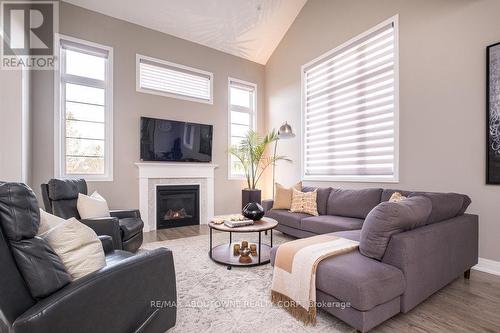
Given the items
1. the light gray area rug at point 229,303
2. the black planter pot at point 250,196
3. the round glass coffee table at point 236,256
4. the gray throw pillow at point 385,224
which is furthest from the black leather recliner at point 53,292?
the black planter pot at point 250,196

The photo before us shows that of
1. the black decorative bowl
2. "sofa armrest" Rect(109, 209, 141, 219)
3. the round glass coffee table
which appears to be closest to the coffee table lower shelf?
the round glass coffee table

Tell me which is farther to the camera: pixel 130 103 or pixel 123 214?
pixel 130 103

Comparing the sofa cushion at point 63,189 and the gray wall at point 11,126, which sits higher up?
the gray wall at point 11,126

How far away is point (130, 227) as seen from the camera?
293 cm

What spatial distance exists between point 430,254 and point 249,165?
4.09m

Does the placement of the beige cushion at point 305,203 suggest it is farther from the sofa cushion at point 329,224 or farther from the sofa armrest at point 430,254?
the sofa armrest at point 430,254

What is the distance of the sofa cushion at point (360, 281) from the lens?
1506mm

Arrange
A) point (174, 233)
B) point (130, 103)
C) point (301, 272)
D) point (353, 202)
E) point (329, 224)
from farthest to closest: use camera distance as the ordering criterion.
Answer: point (130, 103), point (174, 233), point (353, 202), point (329, 224), point (301, 272)

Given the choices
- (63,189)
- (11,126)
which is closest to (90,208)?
(63,189)

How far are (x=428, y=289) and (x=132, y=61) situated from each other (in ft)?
17.0

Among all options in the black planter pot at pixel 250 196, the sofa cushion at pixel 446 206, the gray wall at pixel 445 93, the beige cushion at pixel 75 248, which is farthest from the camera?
the black planter pot at pixel 250 196

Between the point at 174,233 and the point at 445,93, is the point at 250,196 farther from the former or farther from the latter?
the point at 445,93

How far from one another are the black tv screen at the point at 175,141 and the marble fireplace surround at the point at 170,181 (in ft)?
0.46

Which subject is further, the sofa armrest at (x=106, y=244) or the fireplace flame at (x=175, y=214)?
the fireplace flame at (x=175, y=214)
